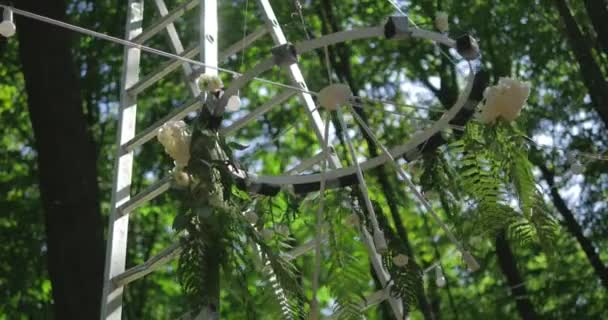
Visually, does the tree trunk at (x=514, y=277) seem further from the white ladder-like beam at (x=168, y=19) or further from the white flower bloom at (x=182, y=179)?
the white flower bloom at (x=182, y=179)

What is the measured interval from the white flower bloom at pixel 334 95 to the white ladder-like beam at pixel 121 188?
87cm

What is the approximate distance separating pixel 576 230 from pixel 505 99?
3232 mm

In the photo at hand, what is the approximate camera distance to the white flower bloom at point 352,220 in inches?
97.0

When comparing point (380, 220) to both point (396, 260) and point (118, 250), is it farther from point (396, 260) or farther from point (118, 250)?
point (118, 250)

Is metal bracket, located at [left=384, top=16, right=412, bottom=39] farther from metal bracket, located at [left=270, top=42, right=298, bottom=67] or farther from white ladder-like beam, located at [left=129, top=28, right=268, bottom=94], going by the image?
white ladder-like beam, located at [left=129, top=28, right=268, bottom=94]

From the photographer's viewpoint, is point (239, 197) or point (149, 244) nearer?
point (239, 197)

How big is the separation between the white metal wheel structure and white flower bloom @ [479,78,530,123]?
4.4 inches

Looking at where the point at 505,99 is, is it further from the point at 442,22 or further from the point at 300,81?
the point at 300,81

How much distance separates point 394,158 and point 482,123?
31cm

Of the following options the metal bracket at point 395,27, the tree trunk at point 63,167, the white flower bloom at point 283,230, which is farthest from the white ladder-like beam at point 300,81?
the tree trunk at point 63,167

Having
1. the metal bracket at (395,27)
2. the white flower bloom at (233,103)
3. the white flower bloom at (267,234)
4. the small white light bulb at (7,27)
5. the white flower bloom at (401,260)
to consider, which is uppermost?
the small white light bulb at (7,27)

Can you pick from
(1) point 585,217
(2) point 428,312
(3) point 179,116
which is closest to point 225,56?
(3) point 179,116

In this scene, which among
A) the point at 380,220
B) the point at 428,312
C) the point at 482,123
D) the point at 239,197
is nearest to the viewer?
the point at 482,123

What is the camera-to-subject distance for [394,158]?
8.09ft
